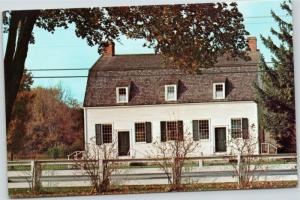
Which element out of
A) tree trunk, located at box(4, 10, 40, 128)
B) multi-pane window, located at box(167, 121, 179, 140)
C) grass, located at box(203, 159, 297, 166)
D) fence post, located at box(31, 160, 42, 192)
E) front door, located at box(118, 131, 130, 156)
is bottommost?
fence post, located at box(31, 160, 42, 192)

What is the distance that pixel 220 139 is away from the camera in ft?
22.0

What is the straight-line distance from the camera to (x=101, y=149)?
669 cm

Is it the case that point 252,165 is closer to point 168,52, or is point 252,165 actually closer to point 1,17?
point 168,52

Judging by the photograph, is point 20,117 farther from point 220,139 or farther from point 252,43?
point 252,43

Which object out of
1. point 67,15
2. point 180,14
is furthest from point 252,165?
point 67,15

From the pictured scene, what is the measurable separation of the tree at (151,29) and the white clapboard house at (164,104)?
0.12 meters

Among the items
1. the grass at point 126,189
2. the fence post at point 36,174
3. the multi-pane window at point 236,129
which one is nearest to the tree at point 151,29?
the fence post at point 36,174

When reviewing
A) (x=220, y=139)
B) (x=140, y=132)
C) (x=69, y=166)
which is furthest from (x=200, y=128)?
(x=69, y=166)

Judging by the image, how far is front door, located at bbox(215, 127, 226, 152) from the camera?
22.0 feet

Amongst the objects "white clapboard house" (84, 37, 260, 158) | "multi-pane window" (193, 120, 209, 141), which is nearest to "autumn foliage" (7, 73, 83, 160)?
"white clapboard house" (84, 37, 260, 158)

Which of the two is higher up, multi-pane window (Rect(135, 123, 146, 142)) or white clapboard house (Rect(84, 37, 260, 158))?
white clapboard house (Rect(84, 37, 260, 158))

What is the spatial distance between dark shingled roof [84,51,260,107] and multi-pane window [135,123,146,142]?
0.53 feet

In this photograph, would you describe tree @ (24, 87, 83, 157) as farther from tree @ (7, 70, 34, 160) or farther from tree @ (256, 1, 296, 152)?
tree @ (256, 1, 296, 152)

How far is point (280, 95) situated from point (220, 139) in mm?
545
